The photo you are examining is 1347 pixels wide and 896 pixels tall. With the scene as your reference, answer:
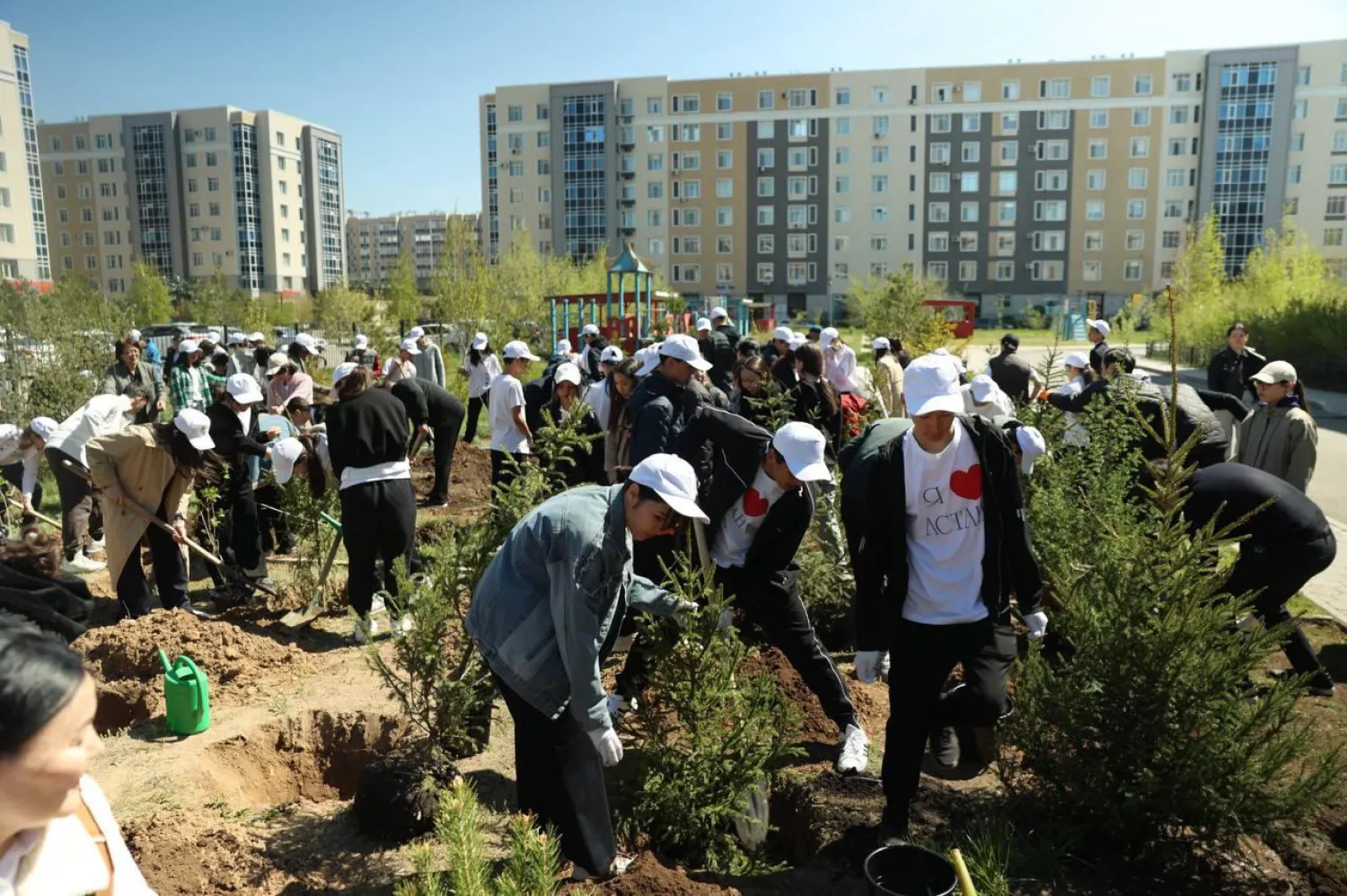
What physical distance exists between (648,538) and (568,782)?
0.92m

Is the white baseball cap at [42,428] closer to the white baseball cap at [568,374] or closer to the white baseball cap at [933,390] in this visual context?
the white baseball cap at [568,374]

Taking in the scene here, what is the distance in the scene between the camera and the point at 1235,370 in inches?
381

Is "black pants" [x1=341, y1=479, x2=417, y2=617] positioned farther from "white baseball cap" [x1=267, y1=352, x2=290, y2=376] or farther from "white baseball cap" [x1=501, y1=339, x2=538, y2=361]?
"white baseball cap" [x1=267, y1=352, x2=290, y2=376]

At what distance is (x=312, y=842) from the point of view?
3.82 metres

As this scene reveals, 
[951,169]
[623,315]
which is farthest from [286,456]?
[951,169]

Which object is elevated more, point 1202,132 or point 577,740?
point 1202,132

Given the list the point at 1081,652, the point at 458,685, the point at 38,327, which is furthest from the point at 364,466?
the point at 38,327

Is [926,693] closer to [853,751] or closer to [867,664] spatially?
[867,664]

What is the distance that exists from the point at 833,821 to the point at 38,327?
13.3 m

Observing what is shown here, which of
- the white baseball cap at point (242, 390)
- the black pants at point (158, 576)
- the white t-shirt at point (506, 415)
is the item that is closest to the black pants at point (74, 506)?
the white baseball cap at point (242, 390)

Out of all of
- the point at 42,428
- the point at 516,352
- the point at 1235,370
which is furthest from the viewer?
the point at 1235,370

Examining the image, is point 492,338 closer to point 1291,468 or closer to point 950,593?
point 1291,468

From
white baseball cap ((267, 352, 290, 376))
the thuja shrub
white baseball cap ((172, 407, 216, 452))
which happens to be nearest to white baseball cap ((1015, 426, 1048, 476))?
the thuja shrub

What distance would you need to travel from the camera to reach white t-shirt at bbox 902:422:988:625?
357 cm
